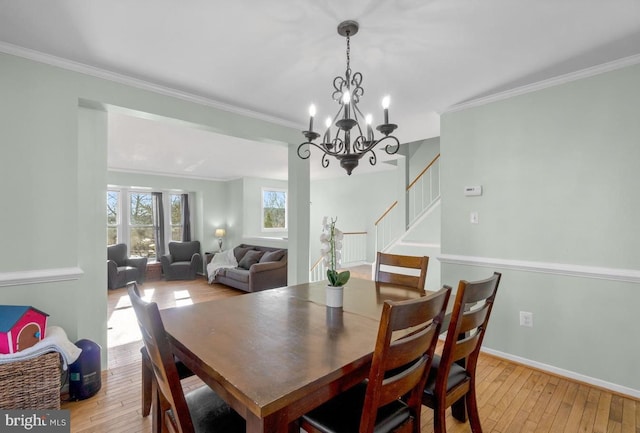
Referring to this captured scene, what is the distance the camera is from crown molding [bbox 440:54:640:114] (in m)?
2.24

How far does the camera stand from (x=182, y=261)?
23.0ft

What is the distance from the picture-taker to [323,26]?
1827mm

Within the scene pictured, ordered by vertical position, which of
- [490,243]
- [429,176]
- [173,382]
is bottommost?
[173,382]

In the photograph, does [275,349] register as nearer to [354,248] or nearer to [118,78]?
[118,78]

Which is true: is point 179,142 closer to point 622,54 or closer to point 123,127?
point 123,127

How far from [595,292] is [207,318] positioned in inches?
110

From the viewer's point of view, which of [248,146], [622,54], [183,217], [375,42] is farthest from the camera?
[183,217]

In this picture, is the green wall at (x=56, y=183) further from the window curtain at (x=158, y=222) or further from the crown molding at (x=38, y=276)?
the window curtain at (x=158, y=222)

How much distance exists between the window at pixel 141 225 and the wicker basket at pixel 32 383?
5.67m

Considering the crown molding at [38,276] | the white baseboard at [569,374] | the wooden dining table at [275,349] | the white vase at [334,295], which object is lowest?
the white baseboard at [569,374]

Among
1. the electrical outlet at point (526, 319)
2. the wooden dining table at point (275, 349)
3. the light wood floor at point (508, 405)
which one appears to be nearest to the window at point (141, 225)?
the light wood floor at point (508, 405)

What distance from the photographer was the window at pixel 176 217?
7.61 meters

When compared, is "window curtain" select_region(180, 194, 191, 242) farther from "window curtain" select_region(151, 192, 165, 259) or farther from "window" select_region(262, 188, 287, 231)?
"window" select_region(262, 188, 287, 231)

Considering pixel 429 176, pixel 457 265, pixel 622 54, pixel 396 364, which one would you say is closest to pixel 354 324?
pixel 396 364
